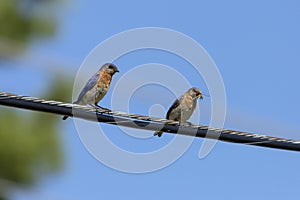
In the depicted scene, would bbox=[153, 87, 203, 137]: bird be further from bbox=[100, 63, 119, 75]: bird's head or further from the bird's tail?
the bird's tail

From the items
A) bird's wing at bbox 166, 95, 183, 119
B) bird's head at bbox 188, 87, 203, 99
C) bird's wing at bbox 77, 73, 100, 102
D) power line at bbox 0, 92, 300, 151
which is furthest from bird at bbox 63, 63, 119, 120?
power line at bbox 0, 92, 300, 151

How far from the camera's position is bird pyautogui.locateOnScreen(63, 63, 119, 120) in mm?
11266

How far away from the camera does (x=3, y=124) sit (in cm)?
2027

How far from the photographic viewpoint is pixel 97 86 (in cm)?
1148

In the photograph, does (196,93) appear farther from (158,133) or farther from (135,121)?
(135,121)

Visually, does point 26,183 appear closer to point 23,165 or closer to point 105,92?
point 23,165

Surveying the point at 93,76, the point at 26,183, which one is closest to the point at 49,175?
the point at 26,183

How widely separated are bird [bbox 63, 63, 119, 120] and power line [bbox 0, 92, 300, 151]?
2191mm

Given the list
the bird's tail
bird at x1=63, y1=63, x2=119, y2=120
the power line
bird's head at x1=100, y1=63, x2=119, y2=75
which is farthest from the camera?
bird's head at x1=100, y1=63, x2=119, y2=75

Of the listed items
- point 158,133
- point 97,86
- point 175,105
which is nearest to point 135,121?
point 158,133

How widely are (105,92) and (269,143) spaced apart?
3143 mm

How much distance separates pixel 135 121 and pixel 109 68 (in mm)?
2786

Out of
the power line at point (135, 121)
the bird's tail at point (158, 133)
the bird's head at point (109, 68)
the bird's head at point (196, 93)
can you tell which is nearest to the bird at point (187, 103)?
the bird's head at point (196, 93)

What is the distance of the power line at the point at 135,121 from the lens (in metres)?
8.51
